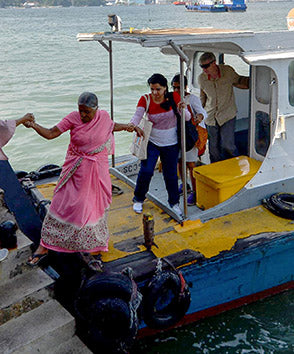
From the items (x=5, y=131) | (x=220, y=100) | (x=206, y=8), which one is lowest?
(x=206, y=8)

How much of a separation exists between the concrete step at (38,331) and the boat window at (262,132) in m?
3.19

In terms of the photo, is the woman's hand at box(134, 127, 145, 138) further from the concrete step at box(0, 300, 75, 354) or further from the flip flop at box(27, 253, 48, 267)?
the concrete step at box(0, 300, 75, 354)

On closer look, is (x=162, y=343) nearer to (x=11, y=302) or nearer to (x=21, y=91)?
(x=11, y=302)

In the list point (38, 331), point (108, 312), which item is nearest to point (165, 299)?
point (108, 312)

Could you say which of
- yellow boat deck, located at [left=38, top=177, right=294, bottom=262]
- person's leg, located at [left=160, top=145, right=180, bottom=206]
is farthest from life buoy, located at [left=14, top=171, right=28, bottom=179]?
person's leg, located at [left=160, top=145, right=180, bottom=206]

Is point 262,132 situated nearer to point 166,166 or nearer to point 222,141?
point 222,141

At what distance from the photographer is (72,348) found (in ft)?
13.9

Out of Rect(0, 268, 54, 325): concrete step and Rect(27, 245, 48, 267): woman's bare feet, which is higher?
Rect(27, 245, 48, 267): woman's bare feet

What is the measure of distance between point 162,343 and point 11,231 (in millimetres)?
2110

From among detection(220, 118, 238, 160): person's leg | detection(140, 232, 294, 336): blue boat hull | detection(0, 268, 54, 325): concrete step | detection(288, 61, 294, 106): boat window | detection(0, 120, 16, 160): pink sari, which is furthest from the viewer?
detection(220, 118, 238, 160): person's leg

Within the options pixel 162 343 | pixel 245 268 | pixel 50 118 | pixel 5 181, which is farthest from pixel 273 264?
pixel 50 118

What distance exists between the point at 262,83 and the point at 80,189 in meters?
2.67

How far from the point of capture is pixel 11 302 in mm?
4387

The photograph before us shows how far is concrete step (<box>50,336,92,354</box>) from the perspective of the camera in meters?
4.20
